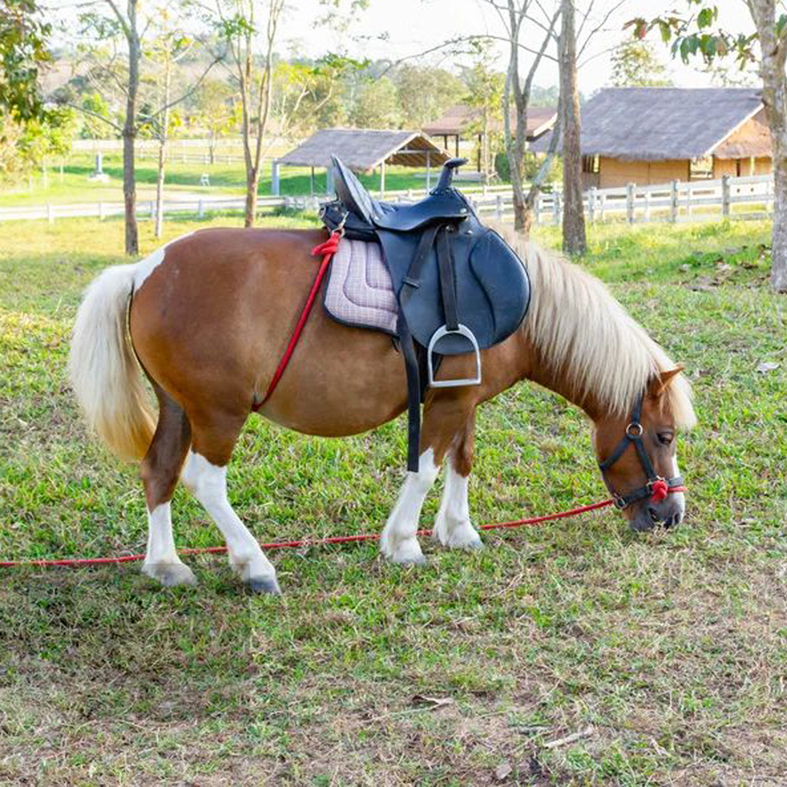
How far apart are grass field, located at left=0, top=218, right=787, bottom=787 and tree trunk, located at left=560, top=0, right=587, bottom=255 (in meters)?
8.54

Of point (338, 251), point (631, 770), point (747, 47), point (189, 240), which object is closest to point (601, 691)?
point (631, 770)

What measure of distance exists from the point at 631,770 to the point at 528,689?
55 centimetres

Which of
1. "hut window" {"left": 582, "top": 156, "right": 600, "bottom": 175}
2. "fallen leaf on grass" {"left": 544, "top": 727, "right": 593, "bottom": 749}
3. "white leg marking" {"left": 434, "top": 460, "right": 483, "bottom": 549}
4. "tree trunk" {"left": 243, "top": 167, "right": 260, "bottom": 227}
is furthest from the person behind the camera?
"hut window" {"left": 582, "top": 156, "right": 600, "bottom": 175}

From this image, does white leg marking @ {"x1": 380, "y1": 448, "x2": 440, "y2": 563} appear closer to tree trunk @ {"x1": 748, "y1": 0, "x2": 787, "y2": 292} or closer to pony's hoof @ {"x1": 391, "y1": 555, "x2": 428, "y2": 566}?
pony's hoof @ {"x1": 391, "y1": 555, "x2": 428, "y2": 566}

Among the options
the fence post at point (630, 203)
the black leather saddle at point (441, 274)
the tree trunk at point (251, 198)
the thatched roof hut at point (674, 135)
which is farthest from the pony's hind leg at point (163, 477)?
the thatched roof hut at point (674, 135)

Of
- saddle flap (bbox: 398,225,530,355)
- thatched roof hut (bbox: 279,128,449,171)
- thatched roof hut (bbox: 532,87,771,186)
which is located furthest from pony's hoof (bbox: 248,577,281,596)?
thatched roof hut (bbox: 532,87,771,186)

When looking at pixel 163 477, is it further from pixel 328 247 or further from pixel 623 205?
pixel 623 205

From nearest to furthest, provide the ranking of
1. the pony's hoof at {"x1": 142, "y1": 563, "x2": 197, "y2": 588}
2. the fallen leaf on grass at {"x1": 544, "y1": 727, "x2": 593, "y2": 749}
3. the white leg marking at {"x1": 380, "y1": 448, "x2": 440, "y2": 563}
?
1. the fallen leaf on grass at {"x1": 544, "y1": 727, "x2": 593, "y2": 749}
2. the pony's hoof at {"x1": 142, "y1": 563, "x2": 197, "y2": 588}
3. the white leg marking at {"x1": 380, "y1": 448, "x2": 440, "y2": 563}

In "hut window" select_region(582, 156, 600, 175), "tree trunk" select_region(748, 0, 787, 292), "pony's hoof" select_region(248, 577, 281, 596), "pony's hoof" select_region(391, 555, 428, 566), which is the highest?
"hut window" select_region(582, 156, 600, 175)

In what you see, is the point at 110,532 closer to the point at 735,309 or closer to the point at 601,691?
the point at 601,691

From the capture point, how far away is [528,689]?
3377mm

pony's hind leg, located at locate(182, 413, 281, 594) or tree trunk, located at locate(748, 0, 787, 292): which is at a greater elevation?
tree trunk, located at locate(748, 0, 787, 292)

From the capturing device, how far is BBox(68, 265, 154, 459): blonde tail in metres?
4.24

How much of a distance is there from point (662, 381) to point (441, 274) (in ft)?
3.58
